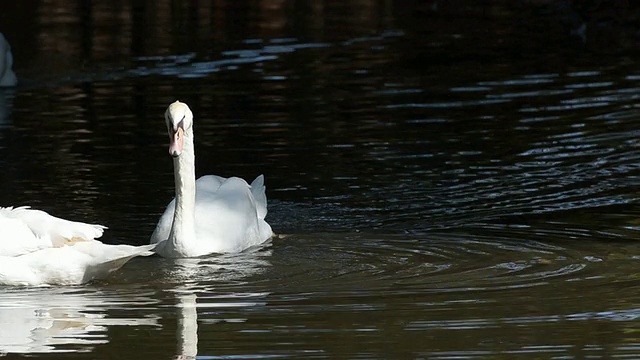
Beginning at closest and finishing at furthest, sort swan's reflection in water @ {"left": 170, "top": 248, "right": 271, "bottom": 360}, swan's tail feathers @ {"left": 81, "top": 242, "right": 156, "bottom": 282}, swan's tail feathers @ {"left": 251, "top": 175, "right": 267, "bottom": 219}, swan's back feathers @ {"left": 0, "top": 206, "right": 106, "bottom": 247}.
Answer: swan's reflection in water @ {"left": 170, "top": 248, "right": 271, "bottom": 360}
swan's tail feathers @ {"left": 81, "top": 242, "right": 156, "bottom": 282}
swan's back feathers @ {"left": 0, "top": 206, "right": 106, "bottom": 247}
swan's tail feathers @ {"left": 251, "top": 175, "right": 267, "bottom": 219}

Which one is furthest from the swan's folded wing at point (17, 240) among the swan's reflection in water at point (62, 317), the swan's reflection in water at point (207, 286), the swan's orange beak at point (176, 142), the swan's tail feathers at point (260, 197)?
the swan's tail feathers at point (260, 197)

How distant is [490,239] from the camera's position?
10.0 m

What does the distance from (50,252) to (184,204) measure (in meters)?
1.36

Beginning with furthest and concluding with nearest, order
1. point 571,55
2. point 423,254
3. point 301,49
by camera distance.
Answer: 1. point 301,49
2. point 571,55
3. point 423,254

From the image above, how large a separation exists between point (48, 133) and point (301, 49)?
6.92 m

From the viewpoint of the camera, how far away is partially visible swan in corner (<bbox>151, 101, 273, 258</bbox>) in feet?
32.2

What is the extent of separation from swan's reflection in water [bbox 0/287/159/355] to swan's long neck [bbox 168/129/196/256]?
1054 millimetres

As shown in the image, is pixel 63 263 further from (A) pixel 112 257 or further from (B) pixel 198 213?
(B) pixel 198 213

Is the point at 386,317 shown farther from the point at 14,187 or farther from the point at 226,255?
the point at 14,187

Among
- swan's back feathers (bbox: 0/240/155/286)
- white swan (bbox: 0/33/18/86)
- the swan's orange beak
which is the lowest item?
white swan (bbox: 0/33/18/86)

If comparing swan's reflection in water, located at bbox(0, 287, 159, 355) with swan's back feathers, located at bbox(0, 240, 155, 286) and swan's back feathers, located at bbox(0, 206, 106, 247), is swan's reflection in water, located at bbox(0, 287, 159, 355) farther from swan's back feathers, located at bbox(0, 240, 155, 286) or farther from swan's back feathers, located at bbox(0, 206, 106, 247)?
swan's back feathers, located at bbox(0, 206, 106, 247)

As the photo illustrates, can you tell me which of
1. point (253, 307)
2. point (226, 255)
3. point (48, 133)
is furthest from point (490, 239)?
point (48, 133)

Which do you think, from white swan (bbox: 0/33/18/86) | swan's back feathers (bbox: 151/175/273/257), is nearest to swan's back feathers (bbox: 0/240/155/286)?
swan's back feathers (bbox: 151/175/273/257)

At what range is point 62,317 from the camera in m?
7.89
